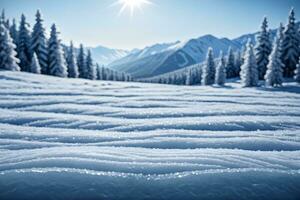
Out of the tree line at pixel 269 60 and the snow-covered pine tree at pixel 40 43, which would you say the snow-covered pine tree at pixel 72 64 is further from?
the tree line at pixel 269 60

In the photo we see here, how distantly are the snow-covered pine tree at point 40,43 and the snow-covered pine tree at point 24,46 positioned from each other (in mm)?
2491

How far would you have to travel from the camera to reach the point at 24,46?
4844cm

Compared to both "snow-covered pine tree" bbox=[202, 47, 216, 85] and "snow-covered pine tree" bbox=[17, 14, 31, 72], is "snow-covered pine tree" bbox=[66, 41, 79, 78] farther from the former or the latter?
"snow-covered pine tree" bbox=[202, 47, 216, 85]

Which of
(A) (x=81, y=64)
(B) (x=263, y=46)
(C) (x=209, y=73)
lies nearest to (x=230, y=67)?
(C) (x=209, y=73)

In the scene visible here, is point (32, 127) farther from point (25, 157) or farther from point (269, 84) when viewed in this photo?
point (269, 84)

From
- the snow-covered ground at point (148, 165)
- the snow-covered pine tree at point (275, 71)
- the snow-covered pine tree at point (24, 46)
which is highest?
the snow-covered pine tree at point (24, 46)

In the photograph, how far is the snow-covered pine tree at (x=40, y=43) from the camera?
152 feet

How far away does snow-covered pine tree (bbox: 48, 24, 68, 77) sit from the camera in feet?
149

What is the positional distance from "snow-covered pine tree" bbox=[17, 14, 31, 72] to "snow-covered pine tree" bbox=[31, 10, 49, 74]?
8.17 ft

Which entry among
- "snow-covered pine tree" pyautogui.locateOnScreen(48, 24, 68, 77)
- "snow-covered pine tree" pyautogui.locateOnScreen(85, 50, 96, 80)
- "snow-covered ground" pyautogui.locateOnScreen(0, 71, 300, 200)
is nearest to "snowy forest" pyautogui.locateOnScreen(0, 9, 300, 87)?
"snow-covered pine tree" pyautogui.locateOnScreen(48, 24, 68, 77)

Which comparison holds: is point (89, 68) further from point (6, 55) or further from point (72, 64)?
point (6, 55)

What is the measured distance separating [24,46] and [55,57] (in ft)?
24.7

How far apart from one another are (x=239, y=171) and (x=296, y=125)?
322 cm

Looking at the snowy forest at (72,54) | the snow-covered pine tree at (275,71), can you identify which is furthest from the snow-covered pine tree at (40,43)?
the snow-covered pine tree at (275,71)
